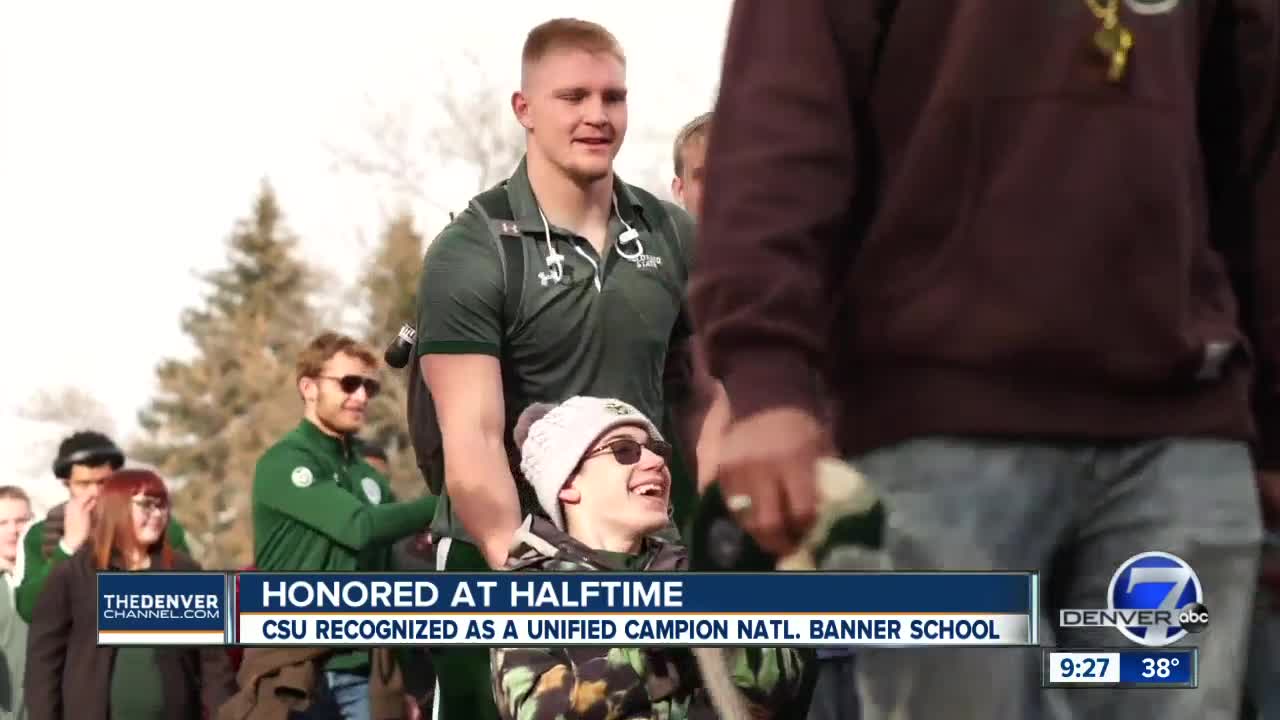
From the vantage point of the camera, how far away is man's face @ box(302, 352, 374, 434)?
22.8ft

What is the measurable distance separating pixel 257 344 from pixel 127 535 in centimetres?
2555

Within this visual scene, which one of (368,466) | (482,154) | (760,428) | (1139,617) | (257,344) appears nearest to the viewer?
(760,428)

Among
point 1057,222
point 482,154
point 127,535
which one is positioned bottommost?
point 1057,222

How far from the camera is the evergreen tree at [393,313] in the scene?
77.5ft

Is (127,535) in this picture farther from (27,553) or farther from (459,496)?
(459,496)

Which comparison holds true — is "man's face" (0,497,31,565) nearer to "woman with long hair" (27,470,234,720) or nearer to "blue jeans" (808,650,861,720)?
"woman with long hair" (27,470,234,720)

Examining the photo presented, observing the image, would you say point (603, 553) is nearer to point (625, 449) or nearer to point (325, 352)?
point (625, 449)

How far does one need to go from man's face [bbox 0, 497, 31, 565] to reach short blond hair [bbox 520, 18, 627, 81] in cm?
551

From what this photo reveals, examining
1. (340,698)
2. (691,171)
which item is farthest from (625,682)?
(340,698)

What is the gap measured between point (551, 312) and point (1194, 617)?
8.53ft

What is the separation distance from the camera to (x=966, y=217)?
2.59 meters

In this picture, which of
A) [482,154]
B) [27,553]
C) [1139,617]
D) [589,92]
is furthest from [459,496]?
[482,154]

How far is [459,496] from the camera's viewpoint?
528 cm

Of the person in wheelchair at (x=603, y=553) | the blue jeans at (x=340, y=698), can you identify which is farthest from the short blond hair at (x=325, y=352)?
the person in wheelchair at (x=603, y=553)
